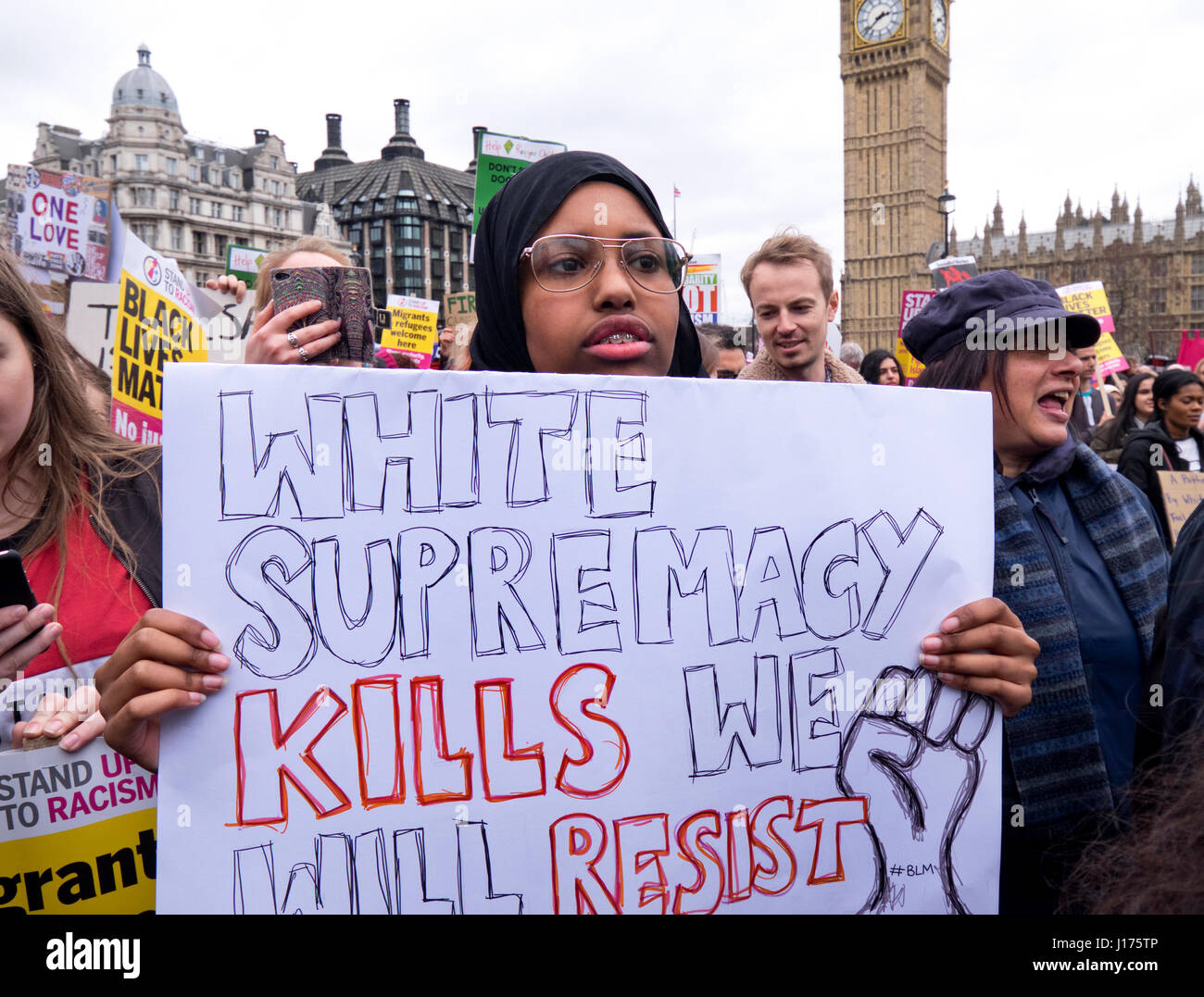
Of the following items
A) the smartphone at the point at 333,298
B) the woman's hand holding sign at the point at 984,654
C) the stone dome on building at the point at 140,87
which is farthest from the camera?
the stone dome on building at the point at 140,87

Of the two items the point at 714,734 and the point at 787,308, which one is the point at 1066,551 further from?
the point at 787,308

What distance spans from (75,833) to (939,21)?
69.4 m

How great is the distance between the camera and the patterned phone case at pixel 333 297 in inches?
57.2

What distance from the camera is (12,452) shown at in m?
1.46

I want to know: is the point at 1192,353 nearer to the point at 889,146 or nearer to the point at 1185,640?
the point at 1185,640

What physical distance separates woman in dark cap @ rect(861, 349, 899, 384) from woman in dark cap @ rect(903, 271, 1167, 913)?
14.1 ft

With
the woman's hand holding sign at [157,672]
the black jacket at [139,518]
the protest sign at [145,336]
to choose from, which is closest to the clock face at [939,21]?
the protest sign at [145,336]

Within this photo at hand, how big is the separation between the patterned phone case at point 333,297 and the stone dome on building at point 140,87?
179 feet

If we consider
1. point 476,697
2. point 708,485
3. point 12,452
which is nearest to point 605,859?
point 476,697

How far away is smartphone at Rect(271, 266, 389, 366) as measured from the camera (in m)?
1.45

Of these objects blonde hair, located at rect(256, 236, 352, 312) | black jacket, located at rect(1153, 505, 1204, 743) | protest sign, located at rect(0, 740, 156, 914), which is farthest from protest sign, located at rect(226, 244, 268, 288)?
black jacket, located at rect(1153, 505, 1204, 743)

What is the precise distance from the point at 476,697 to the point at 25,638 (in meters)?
0.56

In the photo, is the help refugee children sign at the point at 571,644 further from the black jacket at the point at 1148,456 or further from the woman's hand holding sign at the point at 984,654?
the black jacket at the point at 1148,456

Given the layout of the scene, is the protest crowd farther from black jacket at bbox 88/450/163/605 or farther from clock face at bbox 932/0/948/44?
clock face at bbox 932/0/948/44
